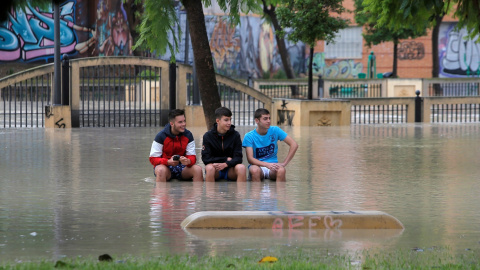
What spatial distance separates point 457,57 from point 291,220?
4924cm

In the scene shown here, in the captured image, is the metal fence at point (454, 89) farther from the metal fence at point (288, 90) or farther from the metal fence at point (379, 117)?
the metal fence at point (379, 117)

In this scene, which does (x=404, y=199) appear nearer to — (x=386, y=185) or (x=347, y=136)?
(x=386, y=185)

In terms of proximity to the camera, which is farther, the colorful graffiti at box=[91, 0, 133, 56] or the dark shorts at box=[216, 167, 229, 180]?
the colorful graffiti at box=[91, 0, 133, 56]

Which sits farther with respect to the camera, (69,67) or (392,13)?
(69,67)

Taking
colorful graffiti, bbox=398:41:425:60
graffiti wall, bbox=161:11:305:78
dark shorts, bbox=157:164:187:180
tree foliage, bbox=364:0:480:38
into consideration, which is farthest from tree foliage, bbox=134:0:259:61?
colorful graffiti, bbox=398:41:425:60

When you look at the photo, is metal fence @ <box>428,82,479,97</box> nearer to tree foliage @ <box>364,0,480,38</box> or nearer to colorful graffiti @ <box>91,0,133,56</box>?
colorful graffiti @ <box>91,0,133,56</box>

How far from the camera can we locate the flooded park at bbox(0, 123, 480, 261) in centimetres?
725

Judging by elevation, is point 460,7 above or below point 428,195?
above

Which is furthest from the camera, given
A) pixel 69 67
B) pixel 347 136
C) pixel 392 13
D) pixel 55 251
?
pixel 69 67

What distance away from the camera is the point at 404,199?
9.98 metres

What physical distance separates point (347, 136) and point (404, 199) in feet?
34.1

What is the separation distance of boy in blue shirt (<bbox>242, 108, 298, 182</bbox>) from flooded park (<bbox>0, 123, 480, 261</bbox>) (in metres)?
0.16

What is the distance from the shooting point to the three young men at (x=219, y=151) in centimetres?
1089

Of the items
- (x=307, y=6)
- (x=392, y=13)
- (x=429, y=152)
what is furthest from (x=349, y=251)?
(x=307, y=6)
